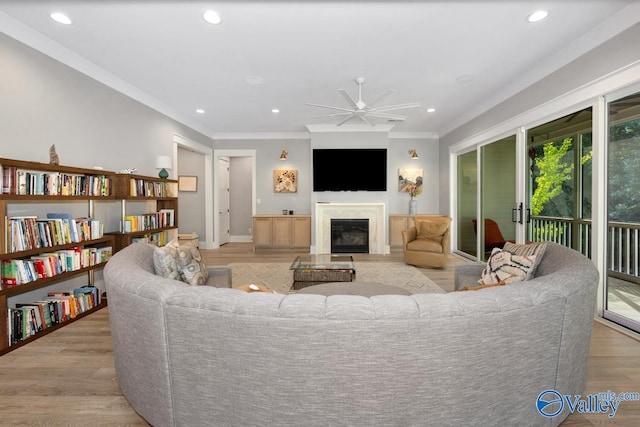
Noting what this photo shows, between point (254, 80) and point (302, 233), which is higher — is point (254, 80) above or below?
above

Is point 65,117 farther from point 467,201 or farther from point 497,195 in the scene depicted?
point 467,201

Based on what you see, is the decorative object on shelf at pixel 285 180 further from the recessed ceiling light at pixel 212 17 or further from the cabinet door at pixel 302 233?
the recessed ceiling light at pixel 212 17

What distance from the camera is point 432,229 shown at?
5434 mm

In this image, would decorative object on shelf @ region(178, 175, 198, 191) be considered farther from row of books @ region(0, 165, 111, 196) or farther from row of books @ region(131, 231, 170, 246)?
row of books @ region(0, 165, 111, 196)

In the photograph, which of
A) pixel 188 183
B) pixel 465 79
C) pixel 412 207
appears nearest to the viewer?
pixel 465 79

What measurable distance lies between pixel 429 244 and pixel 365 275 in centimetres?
133

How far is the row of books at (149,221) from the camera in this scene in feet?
13.3

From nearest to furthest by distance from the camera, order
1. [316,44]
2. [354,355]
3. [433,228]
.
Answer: [354,355]
[316,44]
[433,228]

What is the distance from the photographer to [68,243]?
301 cm

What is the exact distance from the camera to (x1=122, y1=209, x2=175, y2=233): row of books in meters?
4.04

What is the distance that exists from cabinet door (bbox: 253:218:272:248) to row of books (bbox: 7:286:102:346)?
3768 mm

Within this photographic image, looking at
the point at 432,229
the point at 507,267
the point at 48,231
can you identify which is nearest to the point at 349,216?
the point at 432,229

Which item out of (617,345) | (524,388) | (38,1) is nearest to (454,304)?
(524,388)

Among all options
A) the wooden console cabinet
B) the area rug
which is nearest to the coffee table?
the area rug
